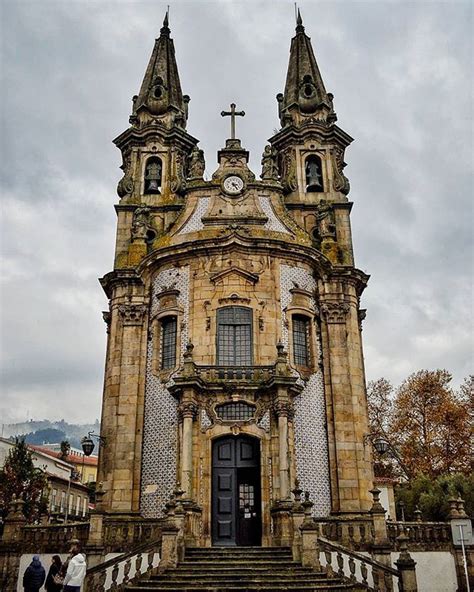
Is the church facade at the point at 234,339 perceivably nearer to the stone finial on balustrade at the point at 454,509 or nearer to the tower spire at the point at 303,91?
the tower spire at the point at 303,91

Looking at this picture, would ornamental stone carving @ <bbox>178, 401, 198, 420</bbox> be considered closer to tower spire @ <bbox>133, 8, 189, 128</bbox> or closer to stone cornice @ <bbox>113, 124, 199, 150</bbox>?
stone cornice @ <bbox>113, 124, 199, 150</bbox>

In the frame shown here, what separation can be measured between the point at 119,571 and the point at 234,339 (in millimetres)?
8849

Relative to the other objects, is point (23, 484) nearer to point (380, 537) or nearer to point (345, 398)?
point (345, 398)

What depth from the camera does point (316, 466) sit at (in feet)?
70.7

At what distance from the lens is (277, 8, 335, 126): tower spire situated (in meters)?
29.5

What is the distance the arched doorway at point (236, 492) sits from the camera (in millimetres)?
19734

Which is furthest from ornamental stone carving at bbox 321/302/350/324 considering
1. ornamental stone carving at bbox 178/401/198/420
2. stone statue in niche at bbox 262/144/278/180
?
ornamental stone carving at bbox 178/401/198/420

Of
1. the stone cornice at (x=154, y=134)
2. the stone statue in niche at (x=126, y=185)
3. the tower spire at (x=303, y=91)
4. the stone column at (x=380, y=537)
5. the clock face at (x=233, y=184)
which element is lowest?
the stone column at (x=380, y=537)

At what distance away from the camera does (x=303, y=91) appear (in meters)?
30.2

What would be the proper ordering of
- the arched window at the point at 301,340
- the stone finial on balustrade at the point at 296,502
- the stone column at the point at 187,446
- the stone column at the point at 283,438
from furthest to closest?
1. the arched window at the point at 301,340
2. the stone column at the point at 187,446
3. the stone column at the point at 283,438
4. the stone finial on balustrade at the point at 296,502

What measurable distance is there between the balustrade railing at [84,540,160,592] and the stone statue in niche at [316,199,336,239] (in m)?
14.3

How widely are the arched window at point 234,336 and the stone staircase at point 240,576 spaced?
6.85 metres

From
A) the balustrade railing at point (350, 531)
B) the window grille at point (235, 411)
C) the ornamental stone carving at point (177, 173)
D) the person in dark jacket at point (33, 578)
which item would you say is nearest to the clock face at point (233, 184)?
the ornamental stone carving at point (177, 173)

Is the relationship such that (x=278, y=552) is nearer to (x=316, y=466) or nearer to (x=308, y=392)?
(x=316, y=466)
